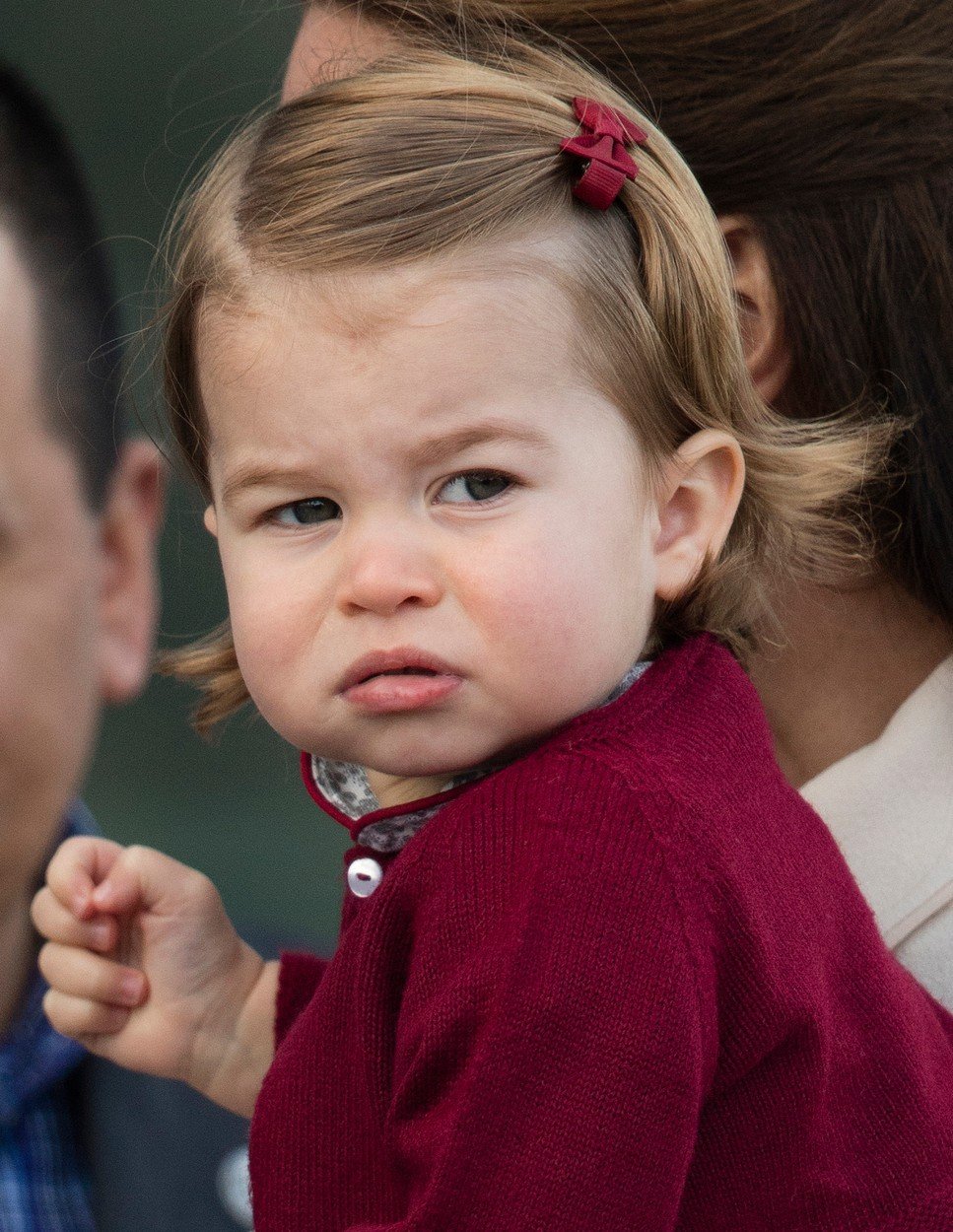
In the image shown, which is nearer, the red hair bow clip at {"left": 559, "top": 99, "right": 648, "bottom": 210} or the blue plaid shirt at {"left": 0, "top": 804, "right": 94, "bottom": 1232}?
the red hair bow clip at {"left": 559, "top": 99, "right": 648, "bottom": 210}

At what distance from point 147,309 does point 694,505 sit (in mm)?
550

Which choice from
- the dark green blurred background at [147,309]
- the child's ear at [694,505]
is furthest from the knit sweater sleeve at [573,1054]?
the dark green blurred background at [147,309]

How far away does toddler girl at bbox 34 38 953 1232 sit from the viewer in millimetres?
852

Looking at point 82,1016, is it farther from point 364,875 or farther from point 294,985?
point 364,875

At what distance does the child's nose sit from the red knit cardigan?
13 centimetres

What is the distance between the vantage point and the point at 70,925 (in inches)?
51.5

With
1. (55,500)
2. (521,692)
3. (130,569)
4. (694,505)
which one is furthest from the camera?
(130,569)

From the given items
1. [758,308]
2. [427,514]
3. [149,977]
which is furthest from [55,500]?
[758,308]

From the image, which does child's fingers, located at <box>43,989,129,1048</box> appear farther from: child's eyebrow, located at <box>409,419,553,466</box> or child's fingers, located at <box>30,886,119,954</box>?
child's eyebrow, located at <box>409,419,553,466</box>

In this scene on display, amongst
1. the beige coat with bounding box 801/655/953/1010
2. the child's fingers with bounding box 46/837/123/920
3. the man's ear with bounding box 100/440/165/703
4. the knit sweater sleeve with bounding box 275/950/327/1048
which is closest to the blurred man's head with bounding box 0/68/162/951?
the man's ear with bounding box 100/440/165/703

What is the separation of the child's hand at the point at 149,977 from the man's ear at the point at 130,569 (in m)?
0.23

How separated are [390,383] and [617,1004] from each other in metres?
0.40

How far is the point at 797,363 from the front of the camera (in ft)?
4.47

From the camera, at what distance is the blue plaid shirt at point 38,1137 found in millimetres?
1338
